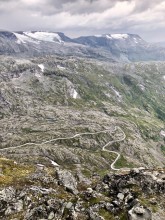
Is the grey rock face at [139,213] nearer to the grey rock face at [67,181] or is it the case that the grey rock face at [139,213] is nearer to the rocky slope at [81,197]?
the rocky slope at [81,197]

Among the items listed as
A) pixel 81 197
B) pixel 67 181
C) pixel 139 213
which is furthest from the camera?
pixel 67 181

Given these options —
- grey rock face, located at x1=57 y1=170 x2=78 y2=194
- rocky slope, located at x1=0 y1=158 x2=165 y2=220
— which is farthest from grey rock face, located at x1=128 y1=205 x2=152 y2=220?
grey rock face, located at x1=57 y1=170 x2=78 y2=194

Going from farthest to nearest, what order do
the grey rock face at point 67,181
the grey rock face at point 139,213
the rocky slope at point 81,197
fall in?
the grey rock face at point 67,181
the rocky slope at point 81,197
the grey rock face at point 139,213

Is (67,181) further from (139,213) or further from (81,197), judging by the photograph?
(139,213)

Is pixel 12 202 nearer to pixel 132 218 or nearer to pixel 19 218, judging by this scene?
pixel 19 218

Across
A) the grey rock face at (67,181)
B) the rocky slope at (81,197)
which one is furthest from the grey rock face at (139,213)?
the grey rock face at (67,181)

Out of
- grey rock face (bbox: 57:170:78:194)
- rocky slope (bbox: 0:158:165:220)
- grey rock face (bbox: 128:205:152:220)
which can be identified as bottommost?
grey rock face (bbox: 57:170:78:194)

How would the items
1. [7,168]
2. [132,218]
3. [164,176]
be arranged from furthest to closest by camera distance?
1. [7,168]
2. [164,176]
3. [132,218]

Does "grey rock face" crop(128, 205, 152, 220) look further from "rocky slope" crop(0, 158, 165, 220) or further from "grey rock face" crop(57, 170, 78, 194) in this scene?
"grey rock face" crop(57, 170, 78, 194)

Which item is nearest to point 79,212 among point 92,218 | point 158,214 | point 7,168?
point 92,218

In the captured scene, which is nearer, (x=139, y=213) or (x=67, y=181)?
(x=139, y=213)

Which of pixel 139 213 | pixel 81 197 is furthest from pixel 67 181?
pixel 139 213
